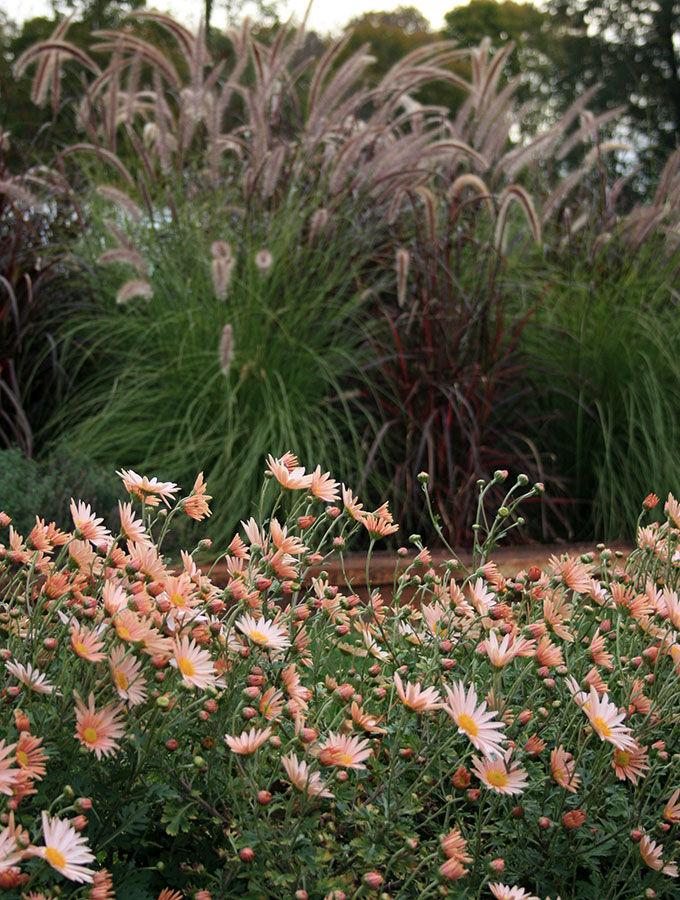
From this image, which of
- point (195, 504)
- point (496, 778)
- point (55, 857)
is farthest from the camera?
point (195, 504)

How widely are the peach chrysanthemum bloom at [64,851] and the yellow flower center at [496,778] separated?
0.46 metres

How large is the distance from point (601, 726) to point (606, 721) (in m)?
0.03

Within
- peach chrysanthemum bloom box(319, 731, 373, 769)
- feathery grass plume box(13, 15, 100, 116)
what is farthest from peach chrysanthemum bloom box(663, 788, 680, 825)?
feathery grass plume box(13, 15, 100, 116)

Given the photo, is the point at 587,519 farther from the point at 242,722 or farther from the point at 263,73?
the point at 242,722

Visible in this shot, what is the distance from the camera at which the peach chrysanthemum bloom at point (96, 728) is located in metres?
1.03

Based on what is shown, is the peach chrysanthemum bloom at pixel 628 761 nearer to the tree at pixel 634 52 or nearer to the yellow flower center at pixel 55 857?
the yellow flower center at pixel 55 857

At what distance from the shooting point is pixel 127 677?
108cm

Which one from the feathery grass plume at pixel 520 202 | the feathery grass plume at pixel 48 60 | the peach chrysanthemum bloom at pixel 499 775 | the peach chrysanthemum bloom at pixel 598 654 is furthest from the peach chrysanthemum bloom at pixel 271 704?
the feathery grass plume at pixel 48 60

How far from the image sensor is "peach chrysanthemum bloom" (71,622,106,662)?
1027 millimetres

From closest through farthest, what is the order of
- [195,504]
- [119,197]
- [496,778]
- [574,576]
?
[496,778]
[195,504]
[574,576]
[119,197]

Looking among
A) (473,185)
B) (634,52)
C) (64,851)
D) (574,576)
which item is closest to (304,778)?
(64,851)

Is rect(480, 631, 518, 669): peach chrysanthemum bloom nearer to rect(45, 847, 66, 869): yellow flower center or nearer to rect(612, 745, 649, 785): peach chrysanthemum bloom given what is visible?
rect(612, 745, 649, 785): peach chrysanthemum bloom

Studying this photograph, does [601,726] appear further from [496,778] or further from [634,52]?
[634,52]

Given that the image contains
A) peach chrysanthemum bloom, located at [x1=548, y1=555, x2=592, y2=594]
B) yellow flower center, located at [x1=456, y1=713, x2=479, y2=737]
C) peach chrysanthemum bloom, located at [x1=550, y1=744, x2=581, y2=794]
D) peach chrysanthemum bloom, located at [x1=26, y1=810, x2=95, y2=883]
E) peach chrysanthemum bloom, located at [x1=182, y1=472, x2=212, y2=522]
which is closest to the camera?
peach chrysanthemum bloom, located at [x1=26, y1=810, x2=95, y2=883]
